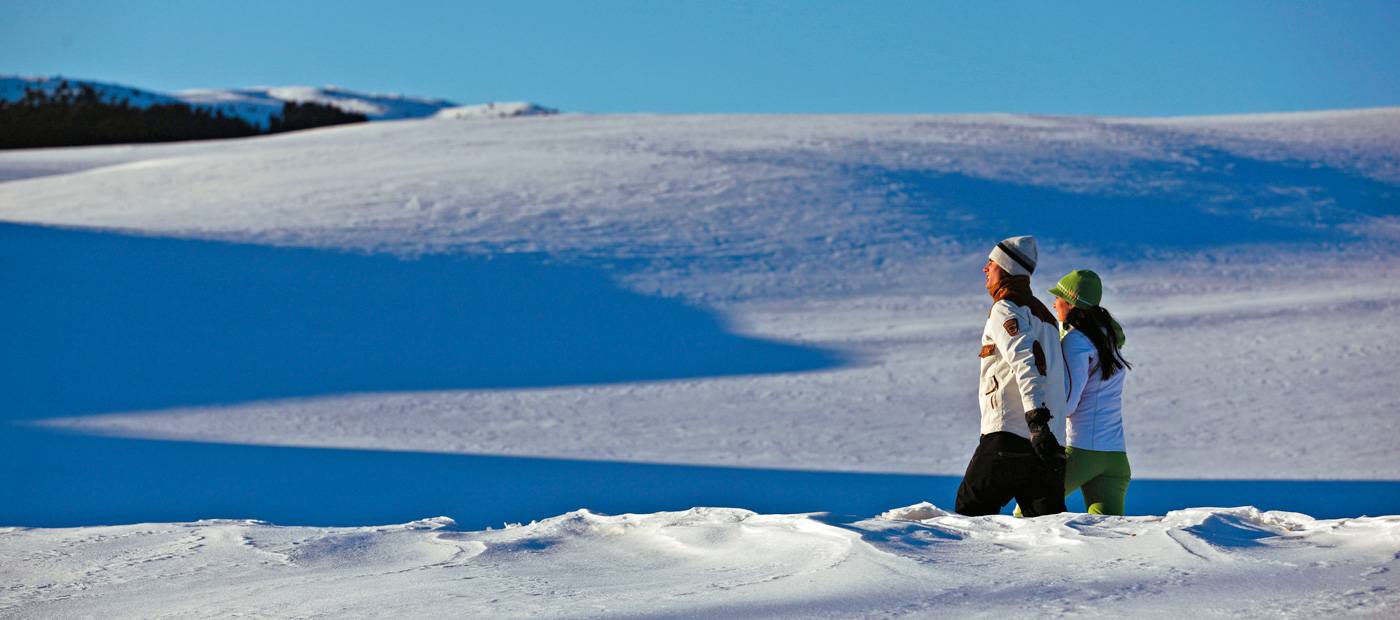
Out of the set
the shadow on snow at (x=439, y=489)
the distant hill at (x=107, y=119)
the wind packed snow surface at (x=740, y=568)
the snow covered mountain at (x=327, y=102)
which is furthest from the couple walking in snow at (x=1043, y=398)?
the snow covered mountain at (x=327, y=102)

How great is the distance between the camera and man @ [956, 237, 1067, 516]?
4.15 metres

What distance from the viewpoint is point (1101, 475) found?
4582 mm

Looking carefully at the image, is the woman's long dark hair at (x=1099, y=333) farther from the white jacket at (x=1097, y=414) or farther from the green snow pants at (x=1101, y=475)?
the green snow pants at (x=1101, y=475)

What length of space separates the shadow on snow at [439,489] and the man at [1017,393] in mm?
3279

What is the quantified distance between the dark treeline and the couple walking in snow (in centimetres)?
3665

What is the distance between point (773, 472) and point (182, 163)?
18.1 meters

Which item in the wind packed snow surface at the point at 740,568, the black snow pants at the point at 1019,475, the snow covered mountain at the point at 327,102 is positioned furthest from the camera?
the snow covered mountain at the point at 327,102

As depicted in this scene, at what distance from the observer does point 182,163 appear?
930 inches

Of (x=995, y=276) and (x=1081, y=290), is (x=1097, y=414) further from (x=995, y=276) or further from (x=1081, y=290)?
A: (x=995, y=276)

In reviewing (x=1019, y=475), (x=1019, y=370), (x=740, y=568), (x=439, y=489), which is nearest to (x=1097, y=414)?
(x=1019, y=475)

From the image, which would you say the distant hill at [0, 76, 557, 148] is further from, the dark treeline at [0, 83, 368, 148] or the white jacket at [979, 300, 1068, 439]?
the white jacket at [979, 300, 1068, 439]

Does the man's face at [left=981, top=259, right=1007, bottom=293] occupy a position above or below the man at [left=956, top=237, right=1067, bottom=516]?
above

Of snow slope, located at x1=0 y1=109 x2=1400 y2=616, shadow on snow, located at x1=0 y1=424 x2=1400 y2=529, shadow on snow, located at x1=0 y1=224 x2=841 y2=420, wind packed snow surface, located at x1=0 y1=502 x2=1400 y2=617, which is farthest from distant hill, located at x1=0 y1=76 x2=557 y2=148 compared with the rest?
wind packed snow surface, located at x1=0 y1=502 x2=1400 y2=617

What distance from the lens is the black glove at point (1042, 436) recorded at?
13.4 feet
